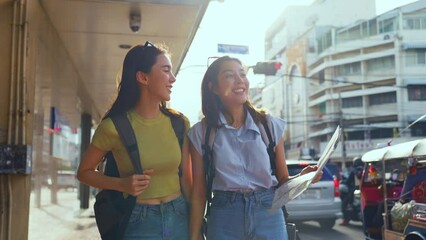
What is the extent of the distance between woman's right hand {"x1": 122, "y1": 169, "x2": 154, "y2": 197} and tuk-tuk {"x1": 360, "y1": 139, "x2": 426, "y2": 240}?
3857mm

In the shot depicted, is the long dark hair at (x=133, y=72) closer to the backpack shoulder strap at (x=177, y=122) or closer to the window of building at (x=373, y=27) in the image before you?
the backpack shoulder strap at (x=177, y=122)

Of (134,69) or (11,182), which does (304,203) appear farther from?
(134,69)

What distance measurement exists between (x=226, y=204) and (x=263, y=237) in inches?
10.2

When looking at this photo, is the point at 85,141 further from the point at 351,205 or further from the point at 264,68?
the point at 351,205

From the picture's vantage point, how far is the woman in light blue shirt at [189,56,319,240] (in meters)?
2.38

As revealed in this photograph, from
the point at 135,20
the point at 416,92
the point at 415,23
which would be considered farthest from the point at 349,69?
the point at 135,20

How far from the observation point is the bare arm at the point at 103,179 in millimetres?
2168

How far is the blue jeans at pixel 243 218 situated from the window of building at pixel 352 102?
57.3 meters

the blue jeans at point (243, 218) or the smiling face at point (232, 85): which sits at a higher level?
the smiling face at point (232, 85)

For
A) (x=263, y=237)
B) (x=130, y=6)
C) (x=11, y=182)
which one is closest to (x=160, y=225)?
(x=263, y=237)

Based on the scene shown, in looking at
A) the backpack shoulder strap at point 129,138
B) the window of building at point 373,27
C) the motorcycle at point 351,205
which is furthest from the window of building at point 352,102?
the backpack shoulder strap at point 129,138

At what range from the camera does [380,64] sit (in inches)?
2114

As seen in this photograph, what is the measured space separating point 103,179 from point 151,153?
279 mm

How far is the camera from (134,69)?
98.7 inches
